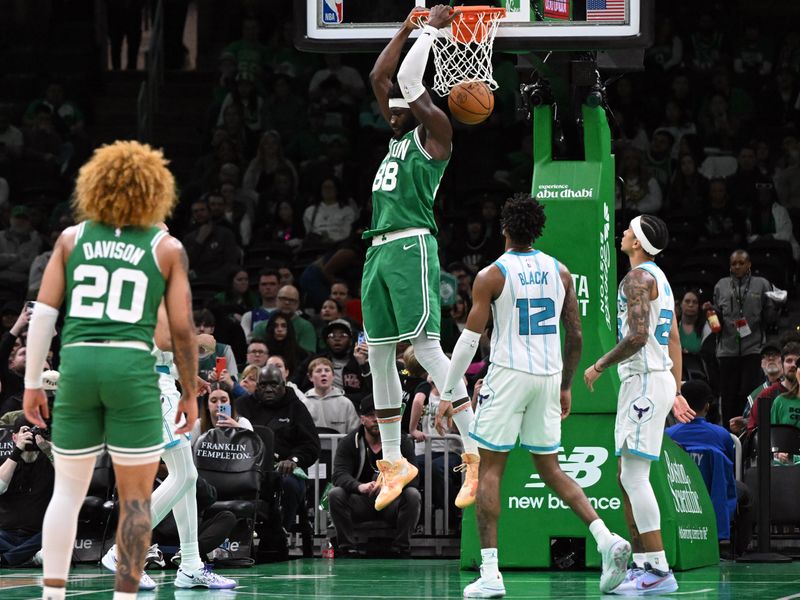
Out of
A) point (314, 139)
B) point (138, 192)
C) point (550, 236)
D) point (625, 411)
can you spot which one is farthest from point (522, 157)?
point (138, 192)

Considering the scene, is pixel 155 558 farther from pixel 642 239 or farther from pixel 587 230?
pixel 642 239

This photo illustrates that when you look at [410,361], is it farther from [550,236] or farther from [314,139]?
[314,139]

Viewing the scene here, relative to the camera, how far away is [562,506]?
12.0m

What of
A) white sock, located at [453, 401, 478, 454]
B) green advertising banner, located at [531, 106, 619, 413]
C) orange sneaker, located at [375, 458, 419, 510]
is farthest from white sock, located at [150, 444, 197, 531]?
green advertising banner, located at [531, 106, 619, 413]

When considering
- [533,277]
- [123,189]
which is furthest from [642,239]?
[123,189]

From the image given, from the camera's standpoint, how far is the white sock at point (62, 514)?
750cm

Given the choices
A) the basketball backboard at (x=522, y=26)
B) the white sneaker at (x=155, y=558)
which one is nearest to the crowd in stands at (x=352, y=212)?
the white sneaker at (x=155, y=558)

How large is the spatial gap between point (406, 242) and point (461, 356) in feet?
3.14

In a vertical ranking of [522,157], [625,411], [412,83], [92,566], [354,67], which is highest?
[354,67]

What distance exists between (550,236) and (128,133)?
13.2 meters

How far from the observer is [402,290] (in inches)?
408

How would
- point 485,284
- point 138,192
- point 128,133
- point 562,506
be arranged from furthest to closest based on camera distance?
point 128,133 → point 562,506 → point 485,284 → point 138,192

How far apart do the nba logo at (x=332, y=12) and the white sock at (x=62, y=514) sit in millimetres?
4593

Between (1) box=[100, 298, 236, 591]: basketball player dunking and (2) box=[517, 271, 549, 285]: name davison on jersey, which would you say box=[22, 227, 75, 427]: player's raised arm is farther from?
(2) box=[517, 271, 549, 285]: name davison on jersey
